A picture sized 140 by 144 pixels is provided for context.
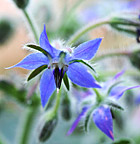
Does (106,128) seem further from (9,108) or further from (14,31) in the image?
(9,108)

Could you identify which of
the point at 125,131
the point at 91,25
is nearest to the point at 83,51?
the point at 91,25

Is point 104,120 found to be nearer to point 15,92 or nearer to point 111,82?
point 111,82

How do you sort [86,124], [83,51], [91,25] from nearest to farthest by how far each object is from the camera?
[83,51], [86,124], [91,25]

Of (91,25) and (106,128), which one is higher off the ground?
(91,25)

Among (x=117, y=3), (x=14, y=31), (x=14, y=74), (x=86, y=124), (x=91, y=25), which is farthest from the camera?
(x=117, y=3)

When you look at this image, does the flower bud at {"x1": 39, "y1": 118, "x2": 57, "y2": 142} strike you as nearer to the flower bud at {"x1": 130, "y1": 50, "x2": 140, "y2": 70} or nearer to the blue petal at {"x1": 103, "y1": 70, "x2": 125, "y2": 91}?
the blue petal at {"x1": 103, "y1": 70, "x2": 125, "y2": 91}

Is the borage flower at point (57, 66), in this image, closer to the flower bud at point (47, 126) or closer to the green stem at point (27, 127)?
the flower bud at point (47, 126)

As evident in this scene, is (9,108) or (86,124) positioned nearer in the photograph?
(86,124)

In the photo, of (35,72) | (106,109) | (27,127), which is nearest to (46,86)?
(35,72)
